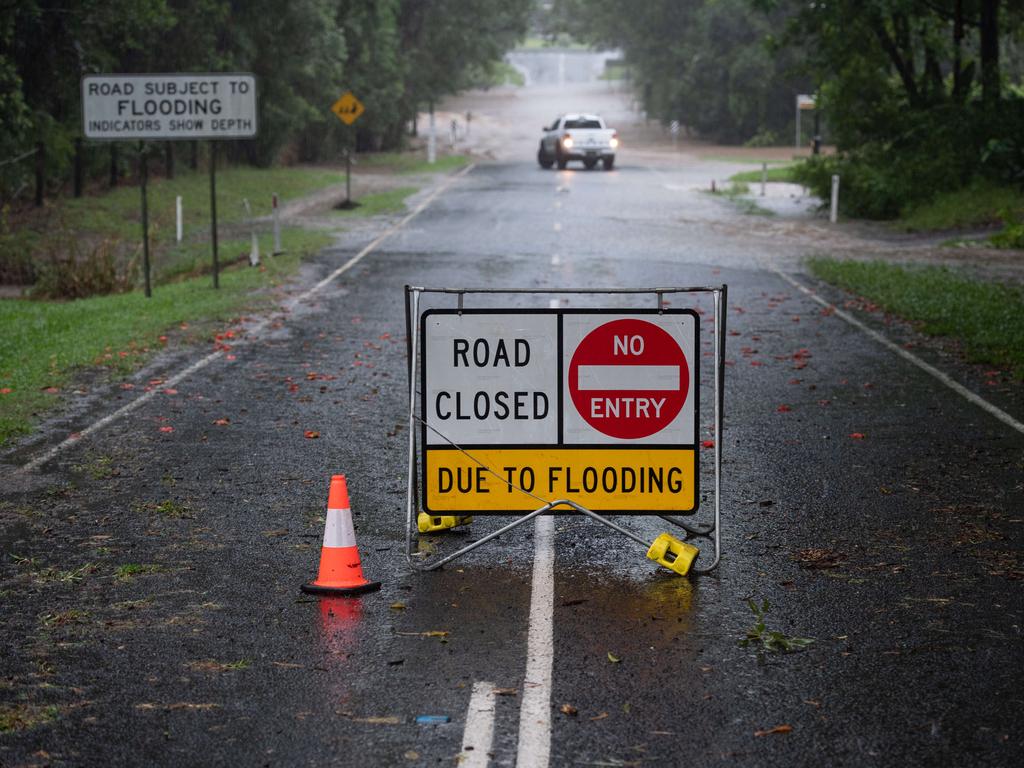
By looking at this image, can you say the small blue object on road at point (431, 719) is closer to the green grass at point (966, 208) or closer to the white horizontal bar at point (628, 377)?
the white horizontal bar at point (628, 377)

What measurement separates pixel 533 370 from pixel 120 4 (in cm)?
2697

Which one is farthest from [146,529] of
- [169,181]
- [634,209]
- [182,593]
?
[169,181]

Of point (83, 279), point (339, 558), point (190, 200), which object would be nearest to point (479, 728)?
point (339, 558)

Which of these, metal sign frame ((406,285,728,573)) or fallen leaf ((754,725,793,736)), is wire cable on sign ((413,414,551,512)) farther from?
fallen leaf ((754,725,793,736))

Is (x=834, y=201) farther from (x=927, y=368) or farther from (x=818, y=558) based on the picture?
(x=818, y=558)

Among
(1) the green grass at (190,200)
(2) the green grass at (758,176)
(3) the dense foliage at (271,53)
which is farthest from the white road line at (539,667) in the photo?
(2) the green grass at (758,176)

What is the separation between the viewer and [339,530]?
721cm

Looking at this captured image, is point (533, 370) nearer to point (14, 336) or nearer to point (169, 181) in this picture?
point (14, 336)

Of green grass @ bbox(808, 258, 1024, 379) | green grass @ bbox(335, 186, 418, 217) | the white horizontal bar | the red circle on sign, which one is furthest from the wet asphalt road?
green grass @ bbox(335, 186, 418, 217)

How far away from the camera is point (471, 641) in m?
6.40

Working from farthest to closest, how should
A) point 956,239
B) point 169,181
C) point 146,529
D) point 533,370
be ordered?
point 169,181
point 956,239
point 146,529
point 533,370

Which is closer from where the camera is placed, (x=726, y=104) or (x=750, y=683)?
(x=750, y=683)

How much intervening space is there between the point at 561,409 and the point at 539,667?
2.02 metres

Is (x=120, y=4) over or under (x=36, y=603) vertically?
over
